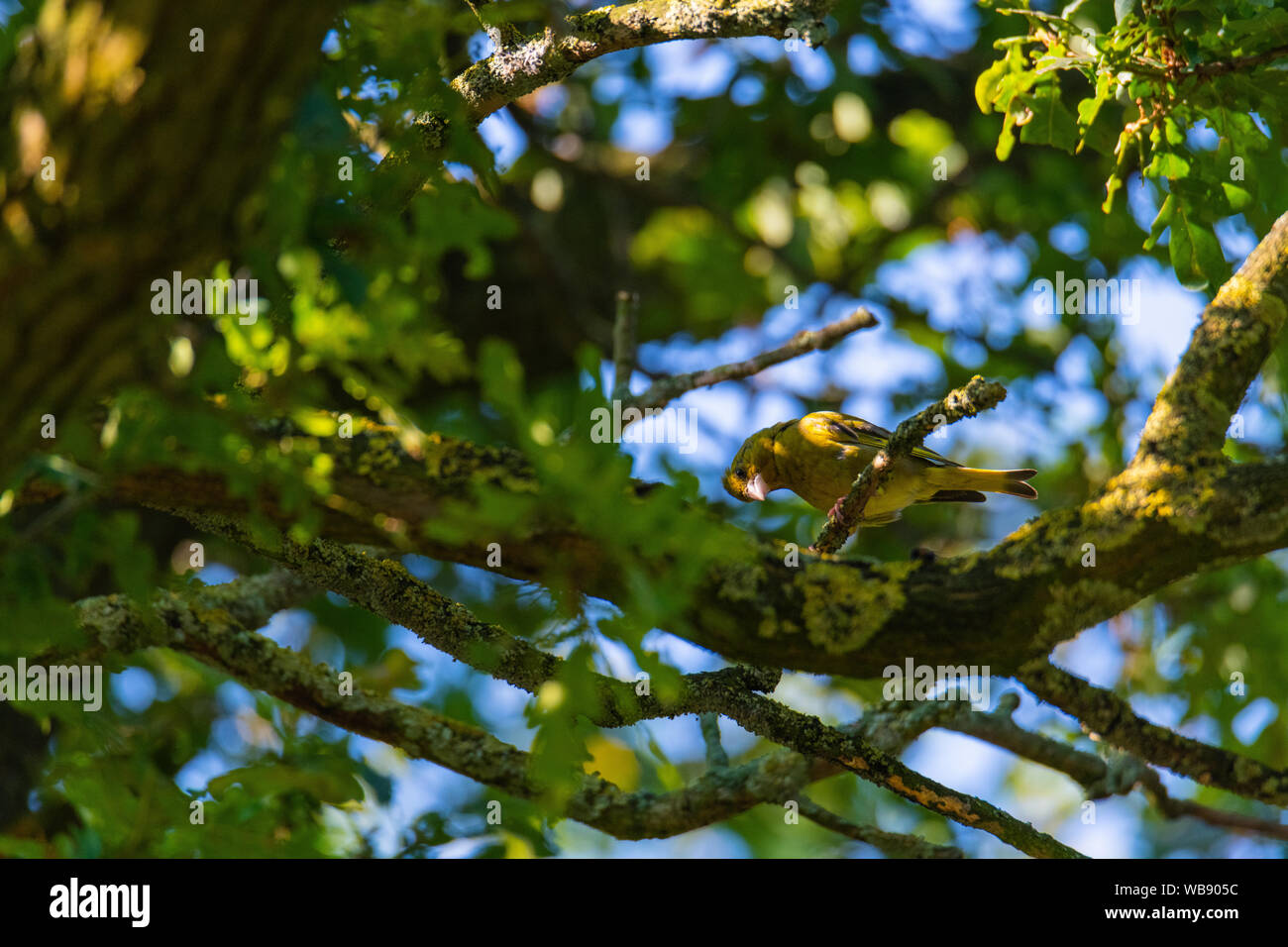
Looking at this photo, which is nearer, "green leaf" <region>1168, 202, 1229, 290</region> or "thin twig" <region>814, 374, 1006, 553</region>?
"thin twig" <region>814, 374, 1006, 553</region>

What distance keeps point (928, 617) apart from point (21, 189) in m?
1.89

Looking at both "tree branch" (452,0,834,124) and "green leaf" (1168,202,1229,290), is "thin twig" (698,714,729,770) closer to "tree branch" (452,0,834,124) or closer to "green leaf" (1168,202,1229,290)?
"green leaf" (1168,202,1229,290)

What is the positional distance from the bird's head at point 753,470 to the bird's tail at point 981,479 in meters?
0.78

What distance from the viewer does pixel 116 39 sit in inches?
64.2

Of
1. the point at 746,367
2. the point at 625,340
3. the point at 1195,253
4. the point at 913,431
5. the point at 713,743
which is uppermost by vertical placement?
the point at 625,340

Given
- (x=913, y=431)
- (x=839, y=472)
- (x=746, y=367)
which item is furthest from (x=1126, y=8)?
(x=839, y=472)

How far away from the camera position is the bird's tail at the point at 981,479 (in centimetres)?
474

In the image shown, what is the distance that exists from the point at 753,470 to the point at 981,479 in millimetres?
1033

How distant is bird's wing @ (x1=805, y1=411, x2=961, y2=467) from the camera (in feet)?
16.1

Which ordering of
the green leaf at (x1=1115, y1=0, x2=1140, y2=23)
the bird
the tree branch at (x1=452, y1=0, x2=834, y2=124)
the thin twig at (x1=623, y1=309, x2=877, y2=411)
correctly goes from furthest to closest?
the bird, the thin twig at (x1=623, y1=309, x2=877, y2=411), the tree branch at (x1=452, y1=0, x2=834, y2=124), the green leaf at (x1=1115, y1=0, x2=1140, y2=23)

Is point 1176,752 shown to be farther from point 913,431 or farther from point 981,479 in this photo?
point 913,431

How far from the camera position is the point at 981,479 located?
192 inches

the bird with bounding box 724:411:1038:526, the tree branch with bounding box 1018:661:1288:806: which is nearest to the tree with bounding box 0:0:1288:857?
the tree branch with bounding box 1018:661:1288:806

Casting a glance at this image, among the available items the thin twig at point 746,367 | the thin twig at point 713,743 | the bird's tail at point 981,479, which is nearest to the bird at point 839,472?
the bird's tail at point 981,479
